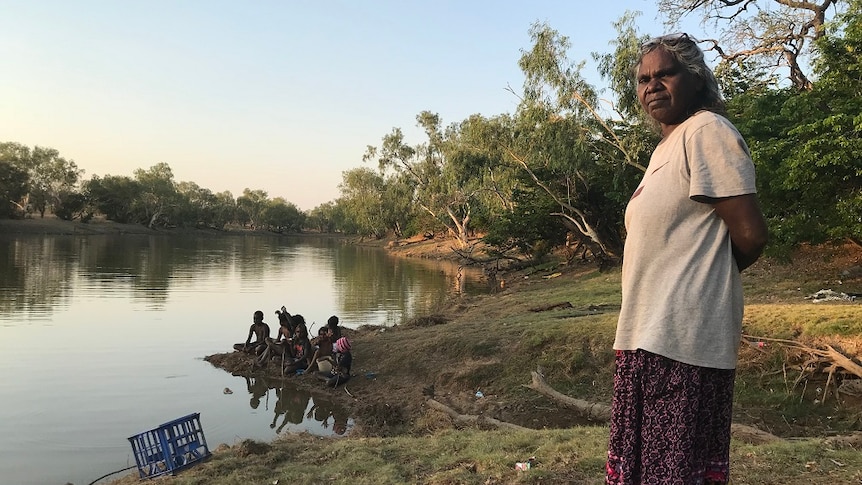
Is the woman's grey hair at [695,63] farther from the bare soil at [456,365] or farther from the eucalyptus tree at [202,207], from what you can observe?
the eucalyptus tree at [202,207]

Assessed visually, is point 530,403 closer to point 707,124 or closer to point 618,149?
point 707,124

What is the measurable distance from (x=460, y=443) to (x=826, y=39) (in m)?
11.3

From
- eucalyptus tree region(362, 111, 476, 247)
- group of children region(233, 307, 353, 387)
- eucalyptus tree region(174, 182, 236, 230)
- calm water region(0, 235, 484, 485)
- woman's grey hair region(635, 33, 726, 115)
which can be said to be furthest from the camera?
eucalyptus tree region(174, 182, 236, 230)

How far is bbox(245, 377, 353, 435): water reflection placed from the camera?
8.11 meters

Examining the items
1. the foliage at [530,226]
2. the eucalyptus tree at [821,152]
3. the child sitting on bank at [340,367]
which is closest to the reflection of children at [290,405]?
the child sitting on bank at [340,367]

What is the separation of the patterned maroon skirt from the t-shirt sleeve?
51cm

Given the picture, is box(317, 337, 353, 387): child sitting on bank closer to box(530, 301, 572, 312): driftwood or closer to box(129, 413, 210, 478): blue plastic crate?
box(129, 413, 210, 478): blue plastic crate

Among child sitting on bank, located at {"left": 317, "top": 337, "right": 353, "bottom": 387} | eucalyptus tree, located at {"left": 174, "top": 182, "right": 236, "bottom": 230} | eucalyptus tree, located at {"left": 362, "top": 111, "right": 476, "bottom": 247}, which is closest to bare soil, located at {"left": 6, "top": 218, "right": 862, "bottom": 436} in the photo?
child sitting on bank, located at {"left": 317, "top": 337, "right": 353, "bottom": 387}

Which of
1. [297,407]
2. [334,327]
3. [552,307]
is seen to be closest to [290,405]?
A: [297,407]

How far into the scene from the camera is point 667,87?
1.80m

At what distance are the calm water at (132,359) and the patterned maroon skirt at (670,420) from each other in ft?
21.3

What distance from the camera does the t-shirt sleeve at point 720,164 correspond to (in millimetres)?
1558

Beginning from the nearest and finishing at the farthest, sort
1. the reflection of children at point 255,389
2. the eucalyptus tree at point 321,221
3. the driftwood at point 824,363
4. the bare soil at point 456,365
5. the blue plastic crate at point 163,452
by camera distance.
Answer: the blue plastic crate at point 163,452 → the driftwood at point 824,363 → the bare soil at point 456,365 → the reflection of children at point 255,389 → the eucalyptus tree at point 321,221

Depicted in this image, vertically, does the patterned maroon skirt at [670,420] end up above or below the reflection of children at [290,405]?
above
